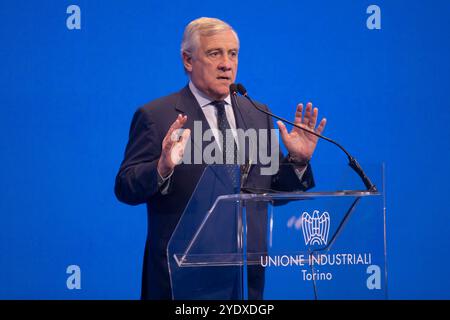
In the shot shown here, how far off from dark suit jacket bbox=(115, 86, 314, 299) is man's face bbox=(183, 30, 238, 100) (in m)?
0.08

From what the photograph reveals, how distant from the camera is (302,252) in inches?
76.6

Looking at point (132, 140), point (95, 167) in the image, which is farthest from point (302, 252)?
point (95, 167)

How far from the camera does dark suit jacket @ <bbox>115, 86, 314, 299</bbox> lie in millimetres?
2383

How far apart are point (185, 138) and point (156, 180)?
0.63 feet

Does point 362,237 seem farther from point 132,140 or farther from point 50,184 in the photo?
point 50,184

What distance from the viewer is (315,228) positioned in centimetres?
197

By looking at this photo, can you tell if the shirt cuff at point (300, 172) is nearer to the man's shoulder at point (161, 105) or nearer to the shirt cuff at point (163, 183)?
the shirt cuff at point (163, 183)

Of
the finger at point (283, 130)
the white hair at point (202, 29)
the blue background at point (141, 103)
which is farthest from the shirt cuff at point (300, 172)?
the blue background at point (141, 103)

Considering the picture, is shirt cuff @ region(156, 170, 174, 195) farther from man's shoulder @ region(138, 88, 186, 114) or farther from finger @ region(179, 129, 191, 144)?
man's shoulder @ region(138, 88, 186, 114)

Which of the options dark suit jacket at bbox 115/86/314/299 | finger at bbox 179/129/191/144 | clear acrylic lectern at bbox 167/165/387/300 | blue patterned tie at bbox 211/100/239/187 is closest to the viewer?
clear acrylic lectern at bbox 167/165/387/300

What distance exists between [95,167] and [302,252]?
170 centimetres

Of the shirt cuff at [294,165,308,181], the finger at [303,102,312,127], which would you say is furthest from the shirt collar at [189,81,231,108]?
the shirt cuff at [294,165,308,181]

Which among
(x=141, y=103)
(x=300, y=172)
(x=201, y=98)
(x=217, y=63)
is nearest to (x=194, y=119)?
(x=201, y=98)

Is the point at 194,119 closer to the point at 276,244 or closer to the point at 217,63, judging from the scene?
the point at 217,63
